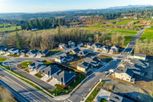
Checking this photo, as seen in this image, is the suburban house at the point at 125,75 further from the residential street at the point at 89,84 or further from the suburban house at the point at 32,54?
the suburban house at the point at 32,54

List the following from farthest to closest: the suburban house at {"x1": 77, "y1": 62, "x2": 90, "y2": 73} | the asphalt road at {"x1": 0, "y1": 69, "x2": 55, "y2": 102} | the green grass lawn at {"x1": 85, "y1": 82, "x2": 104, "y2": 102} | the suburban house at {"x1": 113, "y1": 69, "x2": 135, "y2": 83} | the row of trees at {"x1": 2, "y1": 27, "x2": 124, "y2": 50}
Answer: the row of trees at {"x1": 2, "y1": 27, "x2": 124, "y2": 50} → the suburban house at {"x1": 77, "y1": 62, "x2": 90, "y2": 73} → the suburban house at {"x1": 113, "y1": 69, "x2": 135, "y2": 83} → the asphalt road at {"x1": 0, "y1": 69, "x2": 55, "y2": 102} → the green grass lawn at {"x1": 85, "y1": 82, "x2": 104, "y2": 102}

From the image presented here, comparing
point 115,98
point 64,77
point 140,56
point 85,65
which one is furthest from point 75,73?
point 140,56

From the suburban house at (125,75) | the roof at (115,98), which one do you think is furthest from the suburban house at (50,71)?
the roof at (115,98)

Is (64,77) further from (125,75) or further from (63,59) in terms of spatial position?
(125,75)

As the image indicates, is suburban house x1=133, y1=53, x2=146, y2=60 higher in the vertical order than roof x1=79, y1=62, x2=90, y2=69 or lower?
higher

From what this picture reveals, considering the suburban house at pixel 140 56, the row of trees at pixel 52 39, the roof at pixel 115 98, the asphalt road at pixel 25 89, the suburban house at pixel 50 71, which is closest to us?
the roof at pixel 115 98

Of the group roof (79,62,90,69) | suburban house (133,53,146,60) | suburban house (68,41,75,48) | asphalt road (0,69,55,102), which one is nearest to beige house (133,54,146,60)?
suburban house (133,53,146,60)

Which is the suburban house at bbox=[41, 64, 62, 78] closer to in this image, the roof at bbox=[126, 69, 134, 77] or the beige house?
the roof at bbox=[126, 69, 134, 77]

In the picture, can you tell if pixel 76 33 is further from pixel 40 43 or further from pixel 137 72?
pixel 137 72
